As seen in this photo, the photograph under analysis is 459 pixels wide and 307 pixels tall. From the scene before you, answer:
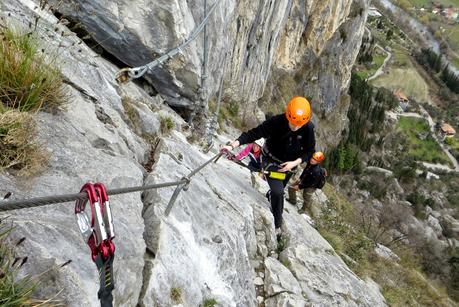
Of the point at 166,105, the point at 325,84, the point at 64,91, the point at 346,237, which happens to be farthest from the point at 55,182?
the point at 325,84

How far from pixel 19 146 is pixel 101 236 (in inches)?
57.6

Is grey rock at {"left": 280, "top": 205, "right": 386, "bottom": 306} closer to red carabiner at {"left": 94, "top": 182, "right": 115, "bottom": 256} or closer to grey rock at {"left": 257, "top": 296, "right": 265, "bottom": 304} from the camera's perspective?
grey rock at {"left": 257, "top": 296, "right": 265, "bottom": 304}

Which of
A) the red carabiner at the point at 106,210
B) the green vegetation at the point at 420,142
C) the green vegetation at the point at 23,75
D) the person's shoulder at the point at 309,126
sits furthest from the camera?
the green vegetation at the point at 420,142

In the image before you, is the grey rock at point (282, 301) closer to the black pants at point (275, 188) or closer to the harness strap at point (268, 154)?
the black pants at point (275, 188)

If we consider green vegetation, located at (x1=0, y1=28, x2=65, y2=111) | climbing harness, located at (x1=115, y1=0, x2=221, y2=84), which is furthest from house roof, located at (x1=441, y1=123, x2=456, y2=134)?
green vegetation, located at (x1=0, y1=28, x2=65, y2=111)

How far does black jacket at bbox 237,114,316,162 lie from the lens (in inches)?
278

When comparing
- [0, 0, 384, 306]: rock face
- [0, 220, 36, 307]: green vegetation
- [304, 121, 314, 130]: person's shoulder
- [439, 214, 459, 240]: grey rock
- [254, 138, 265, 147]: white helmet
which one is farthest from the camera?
[439, 214, 459, 240]: grey rock

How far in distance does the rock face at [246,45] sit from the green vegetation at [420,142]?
56021mm

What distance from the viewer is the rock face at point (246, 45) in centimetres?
787

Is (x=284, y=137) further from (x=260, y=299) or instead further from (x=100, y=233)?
(x=100, y=233)

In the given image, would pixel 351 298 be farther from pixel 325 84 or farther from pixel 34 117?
pixel 325 84

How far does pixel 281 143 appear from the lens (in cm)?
727

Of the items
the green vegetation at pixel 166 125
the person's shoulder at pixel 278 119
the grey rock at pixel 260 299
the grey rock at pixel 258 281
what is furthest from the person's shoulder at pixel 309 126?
the grey rock at pixel 260 299

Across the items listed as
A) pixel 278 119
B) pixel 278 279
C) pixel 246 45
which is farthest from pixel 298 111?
pixel 246 45
